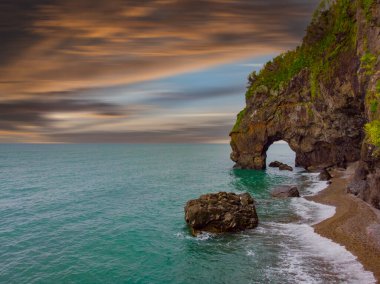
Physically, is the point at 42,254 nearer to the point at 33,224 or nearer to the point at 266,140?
the point at 33,224

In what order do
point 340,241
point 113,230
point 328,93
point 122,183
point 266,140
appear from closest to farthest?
point 340,241, point 113,230, point 328,93, point 122,183, point 266,140

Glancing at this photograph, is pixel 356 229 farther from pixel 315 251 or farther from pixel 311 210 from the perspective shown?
pixel 311 210

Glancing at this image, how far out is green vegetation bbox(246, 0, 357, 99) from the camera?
4803 cm

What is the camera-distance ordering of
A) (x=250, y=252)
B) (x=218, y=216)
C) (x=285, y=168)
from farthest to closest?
(x=285, y=168)
(x=218, y=216)
(x=250, y=252)

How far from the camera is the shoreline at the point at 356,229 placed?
20.5 metres

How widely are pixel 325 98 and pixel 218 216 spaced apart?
39098 mm

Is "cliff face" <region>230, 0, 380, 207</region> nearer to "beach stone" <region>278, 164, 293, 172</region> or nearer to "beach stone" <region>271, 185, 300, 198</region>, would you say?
"beach stone" <region>278, 164, 293, 172</region>

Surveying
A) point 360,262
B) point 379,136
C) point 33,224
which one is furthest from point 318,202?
point 33,224

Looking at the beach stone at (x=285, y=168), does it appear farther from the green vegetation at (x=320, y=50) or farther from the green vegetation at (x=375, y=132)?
the green vegetation at (x=375, y=132)

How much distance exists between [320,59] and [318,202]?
31648 mm

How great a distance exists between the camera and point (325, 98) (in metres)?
55.6

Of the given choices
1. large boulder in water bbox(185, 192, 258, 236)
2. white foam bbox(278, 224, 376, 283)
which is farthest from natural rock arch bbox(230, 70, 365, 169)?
large boulder in water bbox(185, 192, 258, 236)

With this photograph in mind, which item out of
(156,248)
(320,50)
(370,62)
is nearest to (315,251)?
(156,248)

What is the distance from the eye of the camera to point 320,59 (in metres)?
57.3
